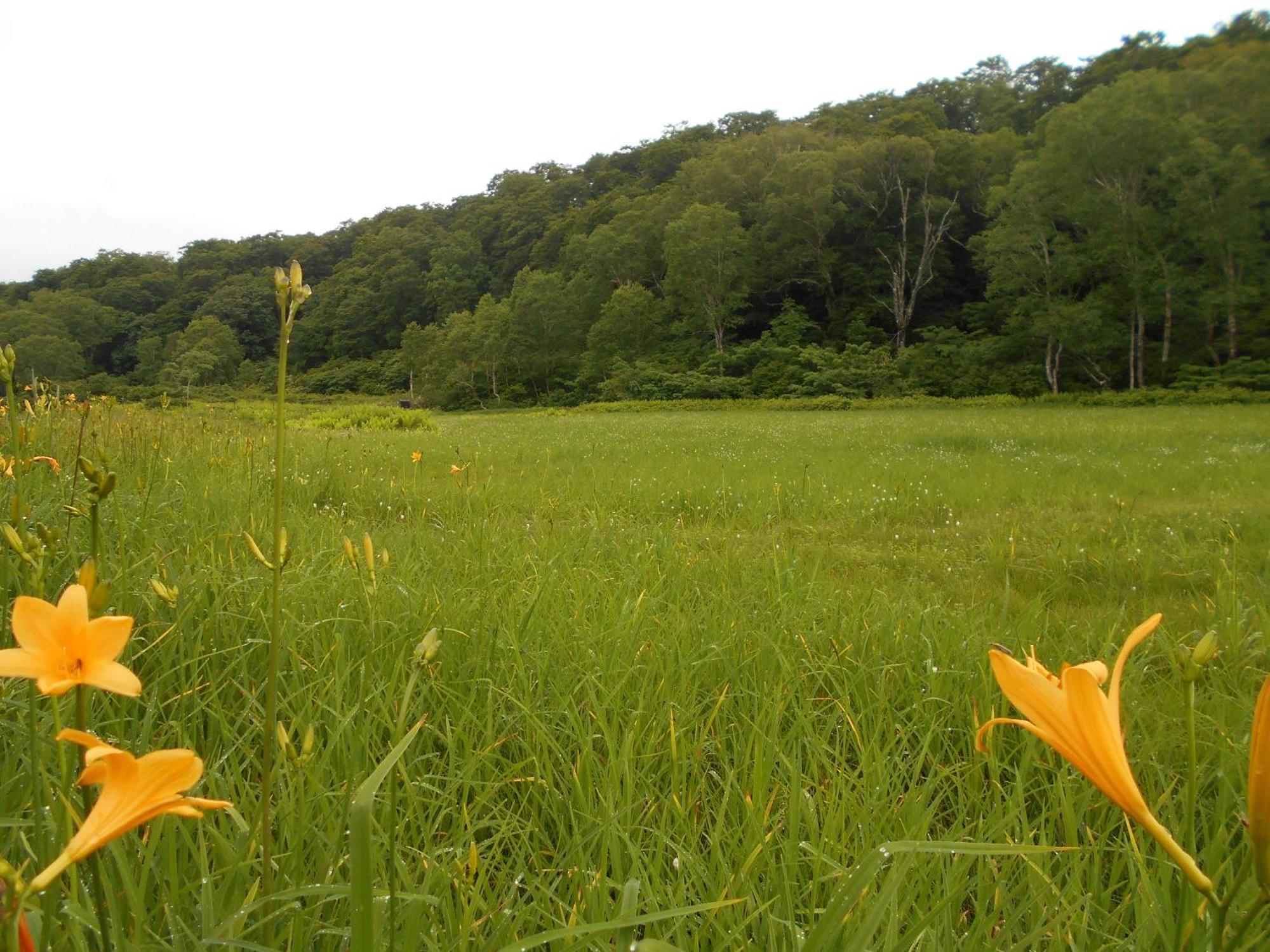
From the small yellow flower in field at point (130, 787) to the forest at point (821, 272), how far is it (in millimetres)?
4572

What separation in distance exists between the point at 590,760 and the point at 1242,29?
37.0 m

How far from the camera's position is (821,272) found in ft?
115

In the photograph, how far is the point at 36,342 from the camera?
29234mm

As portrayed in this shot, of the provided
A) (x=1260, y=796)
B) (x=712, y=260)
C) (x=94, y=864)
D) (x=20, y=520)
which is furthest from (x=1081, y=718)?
(x=712, y=260)

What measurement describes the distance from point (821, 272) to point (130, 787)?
37.0 metres

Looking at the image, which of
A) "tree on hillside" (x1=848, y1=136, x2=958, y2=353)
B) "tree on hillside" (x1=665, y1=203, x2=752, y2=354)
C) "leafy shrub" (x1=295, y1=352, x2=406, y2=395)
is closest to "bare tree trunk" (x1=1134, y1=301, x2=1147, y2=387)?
"tree on hillside" (x1=848, y1=136, x2=958, y2=353)

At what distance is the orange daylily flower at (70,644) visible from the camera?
398mm

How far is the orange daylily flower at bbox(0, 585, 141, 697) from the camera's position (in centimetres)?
40

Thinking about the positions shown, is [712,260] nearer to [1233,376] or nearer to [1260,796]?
[1233,376]

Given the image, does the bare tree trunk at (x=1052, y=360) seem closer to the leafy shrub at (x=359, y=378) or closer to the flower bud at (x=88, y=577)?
the flower bud at (x=88, y=577)

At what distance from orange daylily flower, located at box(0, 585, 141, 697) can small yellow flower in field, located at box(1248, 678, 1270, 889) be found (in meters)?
0.55

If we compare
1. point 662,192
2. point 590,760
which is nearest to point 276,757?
point 590,760

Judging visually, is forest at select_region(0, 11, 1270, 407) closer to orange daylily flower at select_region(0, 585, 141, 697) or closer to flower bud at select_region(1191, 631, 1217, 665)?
orange daylily flower at select_region(0, 585, 141, 697)

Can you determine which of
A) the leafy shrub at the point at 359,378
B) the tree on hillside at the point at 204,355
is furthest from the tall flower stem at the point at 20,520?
the leafy shrub at the point at 359,378
